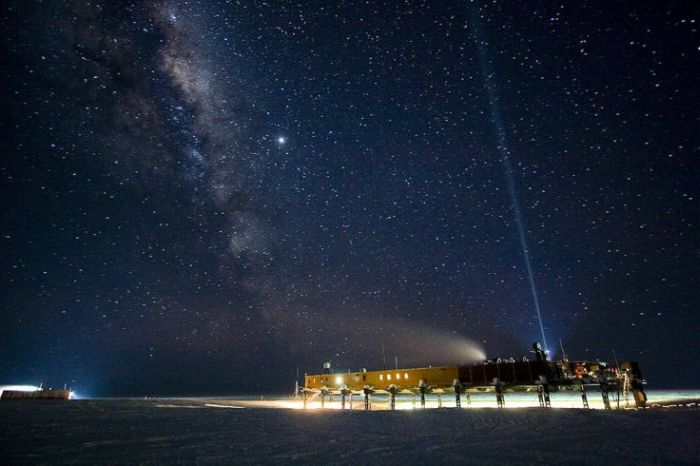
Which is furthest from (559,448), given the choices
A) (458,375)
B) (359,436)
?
(458,375)

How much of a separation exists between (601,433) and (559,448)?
4.51 meters

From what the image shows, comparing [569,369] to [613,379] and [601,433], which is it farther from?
[601,433]

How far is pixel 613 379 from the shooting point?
31.7m

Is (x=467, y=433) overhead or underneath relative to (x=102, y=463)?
underneath

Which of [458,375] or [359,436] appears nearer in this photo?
[359,436]

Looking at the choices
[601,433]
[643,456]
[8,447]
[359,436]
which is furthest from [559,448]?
[8,447]

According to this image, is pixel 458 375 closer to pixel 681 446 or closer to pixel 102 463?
pixel 681 446

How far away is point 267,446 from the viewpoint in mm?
10227

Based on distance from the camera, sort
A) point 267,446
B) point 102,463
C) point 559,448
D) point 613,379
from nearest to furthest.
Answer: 1. point 102,463
2. point 559,448
3. point 267,446
4. point 613,379

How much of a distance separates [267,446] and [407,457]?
15.0 ft

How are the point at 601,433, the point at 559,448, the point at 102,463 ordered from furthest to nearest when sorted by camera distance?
the point at 601,433 → the point at 559,448 → the point at 102,463

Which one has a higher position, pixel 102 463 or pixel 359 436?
pixel 102 463

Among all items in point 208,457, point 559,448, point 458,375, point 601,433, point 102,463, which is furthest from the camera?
point 458,375

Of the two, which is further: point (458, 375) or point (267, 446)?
point (458, 375)
